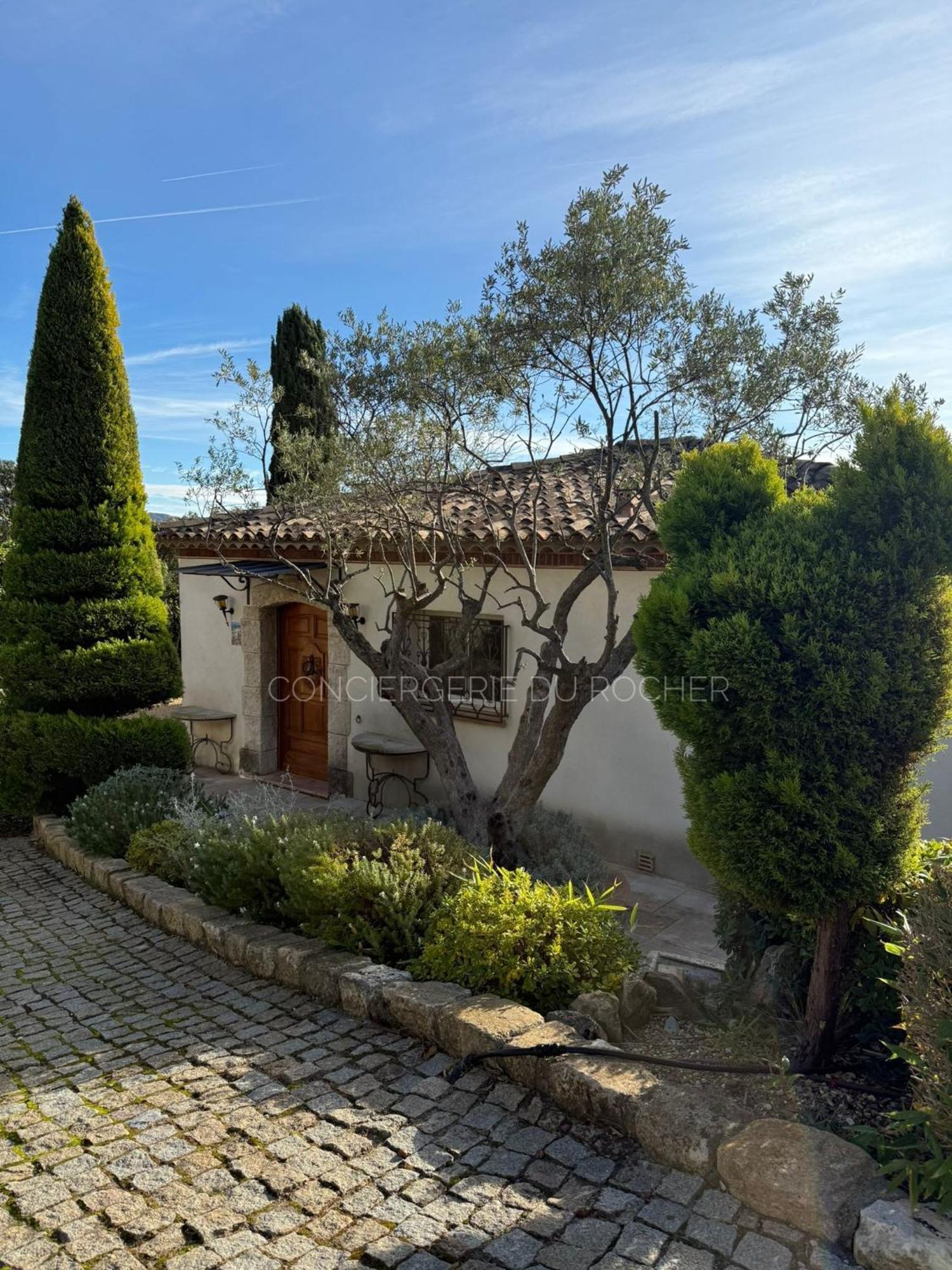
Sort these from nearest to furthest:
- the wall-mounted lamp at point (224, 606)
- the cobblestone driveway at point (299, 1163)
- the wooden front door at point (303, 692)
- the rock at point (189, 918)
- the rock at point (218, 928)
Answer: the cobblestone driveway at point (299, 1163), the rock at point (218, 928), the rock at point (189, 918), the wooden front door at point (303, 692), the wall-mounted lamp at point (224, 606)

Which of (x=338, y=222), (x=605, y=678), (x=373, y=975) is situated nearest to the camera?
(x=373, y=975)

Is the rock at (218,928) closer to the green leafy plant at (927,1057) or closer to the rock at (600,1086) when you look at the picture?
the rock at (600,1086)

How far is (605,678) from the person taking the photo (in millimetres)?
6207

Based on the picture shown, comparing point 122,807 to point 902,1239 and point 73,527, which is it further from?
point 902,1239

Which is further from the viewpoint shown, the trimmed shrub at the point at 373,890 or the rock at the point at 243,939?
the rock at the point at 243,939

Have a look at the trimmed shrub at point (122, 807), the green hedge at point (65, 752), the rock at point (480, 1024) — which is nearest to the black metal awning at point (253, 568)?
the green hedge at point (65, 752)

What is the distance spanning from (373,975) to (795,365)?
494 centimetres

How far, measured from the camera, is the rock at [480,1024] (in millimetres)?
3627

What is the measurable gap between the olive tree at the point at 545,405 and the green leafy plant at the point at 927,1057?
3.29 meters

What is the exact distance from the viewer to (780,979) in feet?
12.4

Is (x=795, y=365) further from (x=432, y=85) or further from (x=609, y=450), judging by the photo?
(x=432, y=85)

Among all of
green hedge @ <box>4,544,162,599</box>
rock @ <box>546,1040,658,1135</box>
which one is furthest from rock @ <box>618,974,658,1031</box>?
green hedge @ <box>4,544,162,599</box>

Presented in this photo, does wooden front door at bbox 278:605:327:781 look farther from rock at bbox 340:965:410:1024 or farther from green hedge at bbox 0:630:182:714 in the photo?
rock at bbox 340:965:410:1024

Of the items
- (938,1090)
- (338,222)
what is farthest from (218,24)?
(938,1090)
